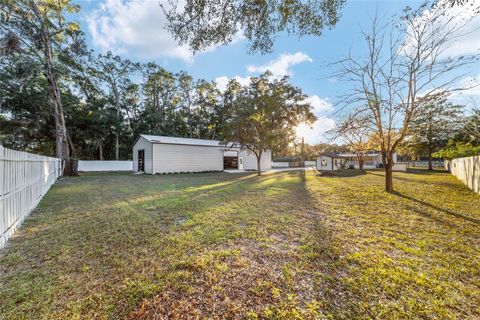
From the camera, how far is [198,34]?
3.94 metres

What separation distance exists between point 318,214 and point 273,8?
4337mm

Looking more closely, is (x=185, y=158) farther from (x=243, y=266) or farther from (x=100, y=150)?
(x=243, y=266)

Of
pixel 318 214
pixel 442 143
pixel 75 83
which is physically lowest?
pixel 318 214

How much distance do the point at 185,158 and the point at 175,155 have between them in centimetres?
97

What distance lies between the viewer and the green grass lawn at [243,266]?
1722 millimetres

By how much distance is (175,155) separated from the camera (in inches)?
679

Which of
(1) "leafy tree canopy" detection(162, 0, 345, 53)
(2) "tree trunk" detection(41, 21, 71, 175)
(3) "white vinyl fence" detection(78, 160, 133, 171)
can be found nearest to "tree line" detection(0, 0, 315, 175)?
(2) "tree trunk" detection(41, 21, 71, 175)

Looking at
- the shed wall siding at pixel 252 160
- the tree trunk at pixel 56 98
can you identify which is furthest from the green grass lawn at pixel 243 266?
the shed wall siding at pixel 252 160

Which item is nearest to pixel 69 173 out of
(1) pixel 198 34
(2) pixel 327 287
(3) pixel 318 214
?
(1) pixel 198 34

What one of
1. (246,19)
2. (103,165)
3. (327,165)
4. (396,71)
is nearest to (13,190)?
(246,19)

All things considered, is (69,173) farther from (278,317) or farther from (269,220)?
(278,317)

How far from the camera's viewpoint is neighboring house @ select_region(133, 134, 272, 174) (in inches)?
642

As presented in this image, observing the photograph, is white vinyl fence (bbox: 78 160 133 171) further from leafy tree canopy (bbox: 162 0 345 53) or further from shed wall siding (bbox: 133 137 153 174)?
leafy tree canopy (bbox: 162 0 345 53)

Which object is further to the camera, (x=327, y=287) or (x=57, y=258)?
(x=57, y=258)
